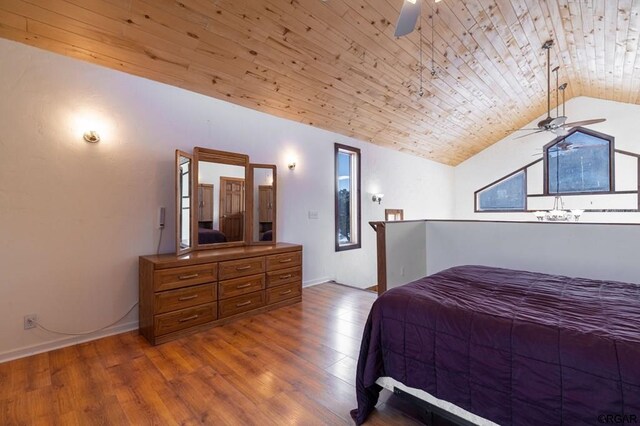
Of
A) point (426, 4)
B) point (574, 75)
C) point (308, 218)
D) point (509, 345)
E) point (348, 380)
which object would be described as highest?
point (574, 75)

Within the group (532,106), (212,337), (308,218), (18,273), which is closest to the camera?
(18,273)

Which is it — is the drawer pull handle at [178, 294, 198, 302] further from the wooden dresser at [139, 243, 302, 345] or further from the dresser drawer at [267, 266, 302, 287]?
the dresser drawer at [267, 266, 302, 287]

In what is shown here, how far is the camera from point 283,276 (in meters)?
3.62

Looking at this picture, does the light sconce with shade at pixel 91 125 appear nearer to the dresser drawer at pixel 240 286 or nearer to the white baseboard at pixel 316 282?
the dresser drawer at pixel 240 286

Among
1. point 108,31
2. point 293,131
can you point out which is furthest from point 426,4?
point 108,31

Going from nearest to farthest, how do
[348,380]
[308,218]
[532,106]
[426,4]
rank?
1. [348,380]
2. [426,4]
3. [308,218]
4. [532,106]

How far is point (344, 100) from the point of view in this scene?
421cm

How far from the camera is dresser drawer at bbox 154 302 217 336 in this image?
2.61 m

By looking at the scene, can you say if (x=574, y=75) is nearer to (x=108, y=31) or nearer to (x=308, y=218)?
(x=308, y=218)

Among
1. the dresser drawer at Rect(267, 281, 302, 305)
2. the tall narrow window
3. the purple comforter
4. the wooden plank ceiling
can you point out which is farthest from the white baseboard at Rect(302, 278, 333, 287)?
the purple comforter

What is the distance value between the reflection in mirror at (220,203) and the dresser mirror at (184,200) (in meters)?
0.11

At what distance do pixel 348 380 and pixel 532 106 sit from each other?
716 cm

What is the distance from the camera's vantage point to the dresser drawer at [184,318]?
103 inches

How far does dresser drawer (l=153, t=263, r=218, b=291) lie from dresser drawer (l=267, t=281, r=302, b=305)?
2.55ft
